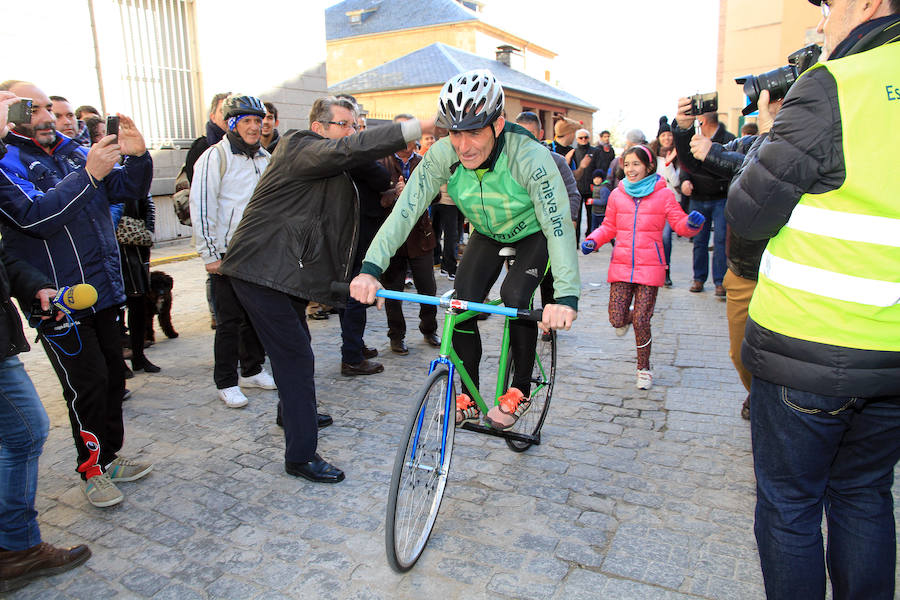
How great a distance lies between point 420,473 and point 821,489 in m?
1.68

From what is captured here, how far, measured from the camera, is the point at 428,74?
32469 mm

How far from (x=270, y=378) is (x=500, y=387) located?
238 cm

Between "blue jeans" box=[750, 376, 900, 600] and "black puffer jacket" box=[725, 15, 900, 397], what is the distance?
0.09m

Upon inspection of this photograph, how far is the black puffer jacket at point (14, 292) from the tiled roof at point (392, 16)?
47.1 metres

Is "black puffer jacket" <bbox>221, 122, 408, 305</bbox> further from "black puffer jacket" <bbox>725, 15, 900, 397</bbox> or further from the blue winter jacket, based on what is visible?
"black puffer jacket" <bbox>725, 15, 900, 397</bbox>

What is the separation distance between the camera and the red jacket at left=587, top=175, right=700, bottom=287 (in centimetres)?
522

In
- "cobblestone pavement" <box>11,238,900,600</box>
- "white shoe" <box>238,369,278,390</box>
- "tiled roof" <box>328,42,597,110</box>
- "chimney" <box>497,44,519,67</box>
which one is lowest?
"cobblestone pavement" <box>11,238,900,600</box>

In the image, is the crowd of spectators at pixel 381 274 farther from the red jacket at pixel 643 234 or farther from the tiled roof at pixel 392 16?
the tiled roof at pixel 392 16

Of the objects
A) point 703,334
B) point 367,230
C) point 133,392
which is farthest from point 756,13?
point 133,392

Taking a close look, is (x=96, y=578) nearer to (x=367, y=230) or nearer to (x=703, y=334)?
(x=367, y=230)

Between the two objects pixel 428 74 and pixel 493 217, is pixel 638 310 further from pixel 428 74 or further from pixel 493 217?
pixel 428 74

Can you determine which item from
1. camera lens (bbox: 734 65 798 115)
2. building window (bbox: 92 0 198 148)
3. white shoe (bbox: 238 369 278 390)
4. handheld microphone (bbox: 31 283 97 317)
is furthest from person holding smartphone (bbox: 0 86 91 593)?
building window (bbox: 92 0 198 148)

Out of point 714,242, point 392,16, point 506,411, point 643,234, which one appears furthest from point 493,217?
point 392,16

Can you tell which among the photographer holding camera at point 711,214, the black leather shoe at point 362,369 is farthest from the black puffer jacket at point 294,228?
the photographer holding camera at point 711,214
